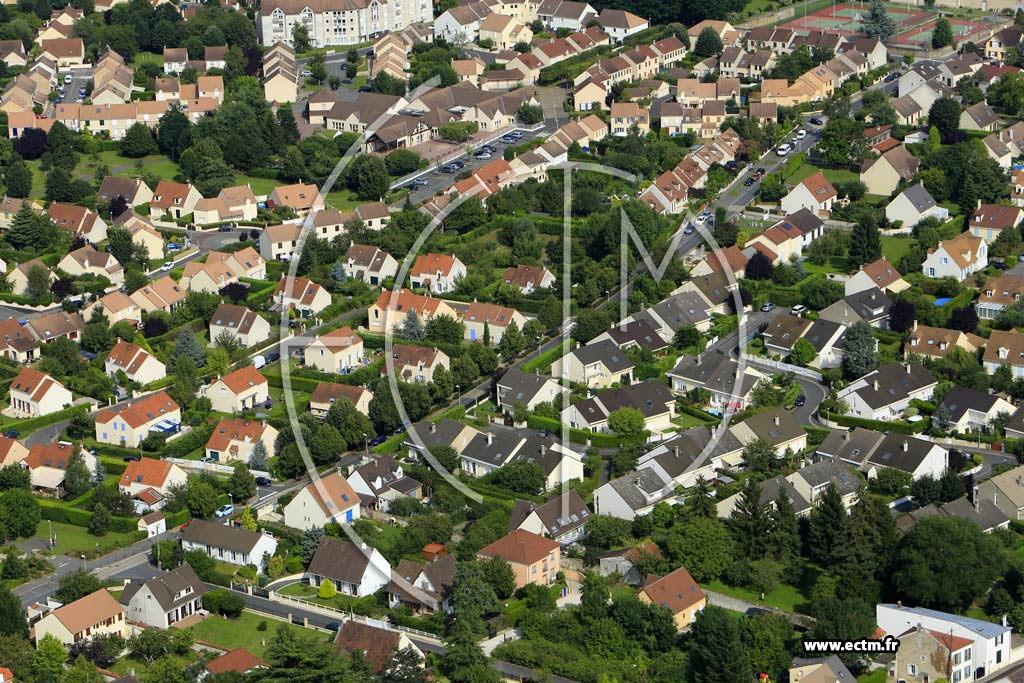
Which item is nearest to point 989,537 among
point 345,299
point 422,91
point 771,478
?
point 771,478

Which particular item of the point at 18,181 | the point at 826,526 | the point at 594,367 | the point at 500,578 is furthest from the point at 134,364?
the point at 826,526

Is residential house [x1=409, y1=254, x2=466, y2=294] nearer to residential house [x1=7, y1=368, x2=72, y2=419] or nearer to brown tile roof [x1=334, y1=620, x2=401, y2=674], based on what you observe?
residential house [x1=7, y1=368, x2=72, y2=419]

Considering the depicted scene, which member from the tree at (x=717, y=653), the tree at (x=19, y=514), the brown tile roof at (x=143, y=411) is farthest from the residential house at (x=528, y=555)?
the brown tile roof at (x=143, y=411)

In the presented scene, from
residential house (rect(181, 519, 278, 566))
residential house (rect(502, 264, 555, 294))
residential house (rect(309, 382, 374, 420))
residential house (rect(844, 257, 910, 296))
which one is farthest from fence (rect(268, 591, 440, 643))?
residential house (rect(844, 257, 910, 296))

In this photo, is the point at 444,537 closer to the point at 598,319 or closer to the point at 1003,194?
the point at 598,319

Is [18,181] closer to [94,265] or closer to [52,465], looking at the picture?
[94,265]
